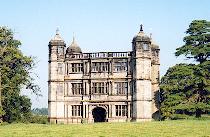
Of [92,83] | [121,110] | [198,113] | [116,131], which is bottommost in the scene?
[116,131]

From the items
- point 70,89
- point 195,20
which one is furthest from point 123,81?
point 195,20

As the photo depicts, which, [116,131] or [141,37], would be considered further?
[141,37]

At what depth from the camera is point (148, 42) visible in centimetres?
4750

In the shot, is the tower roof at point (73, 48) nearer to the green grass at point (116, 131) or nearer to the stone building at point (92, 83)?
the stone building at point (92, 83)

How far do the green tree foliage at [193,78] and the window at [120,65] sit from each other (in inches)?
213

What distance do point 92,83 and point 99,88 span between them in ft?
3.20

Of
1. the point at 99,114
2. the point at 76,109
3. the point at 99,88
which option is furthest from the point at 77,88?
the point at 99,114

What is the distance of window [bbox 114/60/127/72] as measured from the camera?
159 feet

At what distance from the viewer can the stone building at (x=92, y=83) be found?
1881 inches

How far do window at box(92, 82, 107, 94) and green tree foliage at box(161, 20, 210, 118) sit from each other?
707 centimetres

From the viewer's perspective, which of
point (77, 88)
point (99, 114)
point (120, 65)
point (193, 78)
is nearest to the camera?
point (193, 78)

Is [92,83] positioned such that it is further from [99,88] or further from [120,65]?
[120,65]

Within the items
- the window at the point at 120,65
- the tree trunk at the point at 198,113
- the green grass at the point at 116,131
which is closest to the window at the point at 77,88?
the window at the point at 120,65

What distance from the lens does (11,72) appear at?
46375mm
